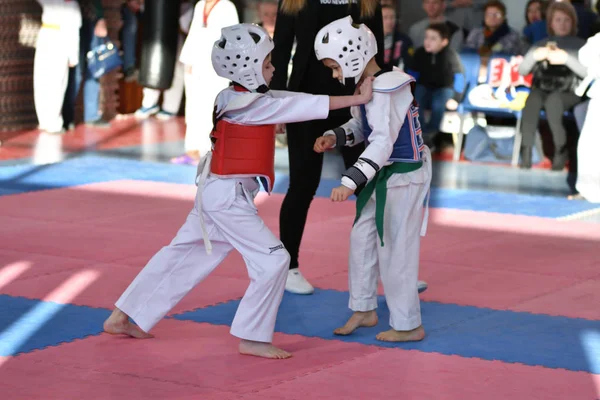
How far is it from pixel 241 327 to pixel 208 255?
1.28ft

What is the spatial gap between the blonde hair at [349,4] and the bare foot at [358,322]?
1585 mm

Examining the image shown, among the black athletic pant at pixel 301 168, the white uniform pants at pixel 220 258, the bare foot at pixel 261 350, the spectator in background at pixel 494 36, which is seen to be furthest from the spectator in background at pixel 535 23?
the bare foot at pixel 261 350

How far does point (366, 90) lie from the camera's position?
14.9 feet

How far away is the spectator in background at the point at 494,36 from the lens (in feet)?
38.7

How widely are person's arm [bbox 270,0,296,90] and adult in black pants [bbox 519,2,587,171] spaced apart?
515cm

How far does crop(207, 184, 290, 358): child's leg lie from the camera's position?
4.44 meters

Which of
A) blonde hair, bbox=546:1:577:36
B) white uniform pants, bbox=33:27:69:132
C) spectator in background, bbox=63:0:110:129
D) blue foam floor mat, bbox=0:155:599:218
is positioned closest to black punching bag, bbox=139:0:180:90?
spectator in background, bbox=63:0:110:129

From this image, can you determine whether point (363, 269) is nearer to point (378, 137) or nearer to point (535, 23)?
point (378, 137)

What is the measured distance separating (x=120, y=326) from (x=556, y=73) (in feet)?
22.5

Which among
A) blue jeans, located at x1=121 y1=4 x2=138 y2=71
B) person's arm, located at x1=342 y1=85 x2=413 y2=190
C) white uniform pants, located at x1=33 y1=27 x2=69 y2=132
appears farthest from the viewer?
blue jeans, located at x1=121 y1=4 x2=138 y2=71

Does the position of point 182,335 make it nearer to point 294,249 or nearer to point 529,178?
point 294,249

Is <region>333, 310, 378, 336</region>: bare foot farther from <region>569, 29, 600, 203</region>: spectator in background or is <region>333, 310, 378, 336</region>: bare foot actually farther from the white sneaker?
<region>569, 29, 600, 203</region>: spectator in background

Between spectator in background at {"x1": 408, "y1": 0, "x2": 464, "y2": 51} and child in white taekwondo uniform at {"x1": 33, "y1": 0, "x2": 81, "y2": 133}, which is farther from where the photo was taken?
child in white taekwondo uniform at {"x1": 33, "y1": 0, "x2": 81, "y2": 133}

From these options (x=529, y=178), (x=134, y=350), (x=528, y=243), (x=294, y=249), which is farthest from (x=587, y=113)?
(x=134, y=350)
